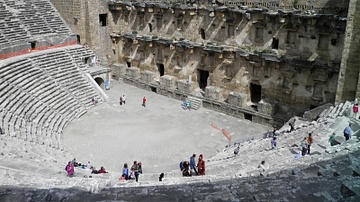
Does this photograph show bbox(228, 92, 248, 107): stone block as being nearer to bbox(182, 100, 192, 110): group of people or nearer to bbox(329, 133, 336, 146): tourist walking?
bbox(182, 100, 192, 110): group of people

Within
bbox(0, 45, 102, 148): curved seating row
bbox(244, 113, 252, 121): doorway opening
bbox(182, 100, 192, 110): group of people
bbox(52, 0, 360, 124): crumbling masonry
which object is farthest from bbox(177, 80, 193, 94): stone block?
bbox(0, 45, 102, 148): curved seating row

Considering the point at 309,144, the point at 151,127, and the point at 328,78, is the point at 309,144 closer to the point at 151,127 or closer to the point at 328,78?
the point at 328,78

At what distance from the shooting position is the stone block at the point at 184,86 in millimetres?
23781

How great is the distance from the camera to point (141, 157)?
54.0ft

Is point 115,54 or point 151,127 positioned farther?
point 115,54

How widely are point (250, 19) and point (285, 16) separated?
6.96 feet

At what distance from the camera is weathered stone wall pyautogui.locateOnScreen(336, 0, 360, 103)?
14953 mm

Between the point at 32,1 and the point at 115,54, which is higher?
the point at 32,1

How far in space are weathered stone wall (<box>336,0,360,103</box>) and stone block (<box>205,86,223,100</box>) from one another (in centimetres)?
782

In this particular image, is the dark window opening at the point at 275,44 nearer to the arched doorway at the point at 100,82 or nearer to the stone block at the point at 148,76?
the stone block at the point at 148,76

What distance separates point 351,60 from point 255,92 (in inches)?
293

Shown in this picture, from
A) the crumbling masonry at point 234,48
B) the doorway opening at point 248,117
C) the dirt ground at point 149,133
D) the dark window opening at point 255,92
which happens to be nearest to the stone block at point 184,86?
the crumbling masonry at point 234,48

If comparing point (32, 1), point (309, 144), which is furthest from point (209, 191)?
point (32, 1)

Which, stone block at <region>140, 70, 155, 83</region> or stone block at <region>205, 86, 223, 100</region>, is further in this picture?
stone block at <region>140, 70, 155, 83</region>
